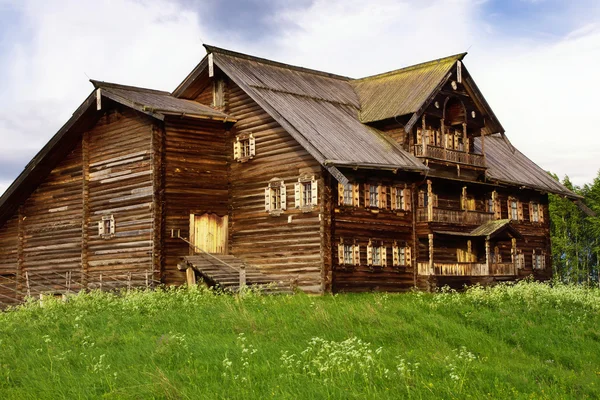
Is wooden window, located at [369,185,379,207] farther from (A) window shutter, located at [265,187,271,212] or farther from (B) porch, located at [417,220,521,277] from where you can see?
(A) window shutter, located at [265,187,271,212]

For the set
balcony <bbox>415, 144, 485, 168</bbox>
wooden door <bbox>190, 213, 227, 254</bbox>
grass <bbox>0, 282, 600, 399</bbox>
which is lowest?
grass <bbox>0, 282, 600, 399</bbox>

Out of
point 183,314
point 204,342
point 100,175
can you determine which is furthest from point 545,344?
point 100,175

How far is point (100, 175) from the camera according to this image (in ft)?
123

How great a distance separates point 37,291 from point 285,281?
597 inches

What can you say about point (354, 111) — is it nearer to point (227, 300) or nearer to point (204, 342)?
point (227, 300)

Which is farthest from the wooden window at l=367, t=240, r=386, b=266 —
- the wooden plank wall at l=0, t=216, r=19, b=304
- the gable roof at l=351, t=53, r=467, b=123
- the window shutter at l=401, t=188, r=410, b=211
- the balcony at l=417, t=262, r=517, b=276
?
the wooden plank wall at l=0, t=216, r=19, b=304

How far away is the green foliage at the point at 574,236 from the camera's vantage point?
68.1 m

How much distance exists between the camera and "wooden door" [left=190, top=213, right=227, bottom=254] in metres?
35.0

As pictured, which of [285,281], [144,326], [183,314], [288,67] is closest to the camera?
[144,326]

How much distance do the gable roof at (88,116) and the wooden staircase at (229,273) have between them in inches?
244

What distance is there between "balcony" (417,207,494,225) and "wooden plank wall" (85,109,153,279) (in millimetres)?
12339

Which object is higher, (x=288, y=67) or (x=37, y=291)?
(x=288, y=67)

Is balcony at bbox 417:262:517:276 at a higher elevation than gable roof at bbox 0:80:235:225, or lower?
lower

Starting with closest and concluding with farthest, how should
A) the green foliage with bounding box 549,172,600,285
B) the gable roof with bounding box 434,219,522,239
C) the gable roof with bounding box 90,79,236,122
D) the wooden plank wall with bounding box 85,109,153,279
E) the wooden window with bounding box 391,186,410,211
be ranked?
the gable roof with bounding box 90,79,236,122 → the wooden plank wall with bounding box 85,109,153,279 → the wooden window with bounding box 391,186,410,211 → the gable roof with bounding box 434,219,522,239 → the green foliage with bounding box 549,172,600,285
